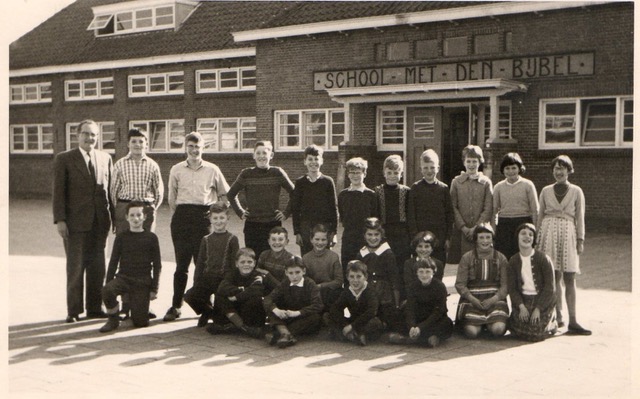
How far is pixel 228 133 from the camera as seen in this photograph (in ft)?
75.6

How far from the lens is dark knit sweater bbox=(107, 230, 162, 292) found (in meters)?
6.69

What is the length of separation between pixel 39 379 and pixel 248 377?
1385 mm

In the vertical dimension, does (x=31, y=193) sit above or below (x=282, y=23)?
below

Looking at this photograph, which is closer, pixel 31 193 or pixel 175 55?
pixel 175 55

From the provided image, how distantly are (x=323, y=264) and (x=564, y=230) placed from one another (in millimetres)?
2158

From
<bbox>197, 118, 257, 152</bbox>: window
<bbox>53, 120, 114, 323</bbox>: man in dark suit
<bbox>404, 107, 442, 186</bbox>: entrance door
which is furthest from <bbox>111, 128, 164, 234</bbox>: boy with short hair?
<bbox>197, 118, 257, 152</bbox>: window

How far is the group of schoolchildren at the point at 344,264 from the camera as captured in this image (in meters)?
6.16

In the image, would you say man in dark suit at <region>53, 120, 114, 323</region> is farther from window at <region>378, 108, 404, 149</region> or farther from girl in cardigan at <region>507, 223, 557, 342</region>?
window at <region>378, 108, 404, 149</region>

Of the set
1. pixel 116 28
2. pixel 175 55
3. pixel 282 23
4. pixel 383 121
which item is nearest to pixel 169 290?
pixel 383 121

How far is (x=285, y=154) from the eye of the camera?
20094mm

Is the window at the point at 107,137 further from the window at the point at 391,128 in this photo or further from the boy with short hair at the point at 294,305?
the boy with short hair at the point at 294,305

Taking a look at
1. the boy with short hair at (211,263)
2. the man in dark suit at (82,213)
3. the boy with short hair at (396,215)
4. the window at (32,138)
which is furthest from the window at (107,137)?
the boy with short hair at (396,215)

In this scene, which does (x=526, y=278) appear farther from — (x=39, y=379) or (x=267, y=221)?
(x=39, y=379)

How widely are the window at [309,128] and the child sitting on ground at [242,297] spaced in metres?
13.0
